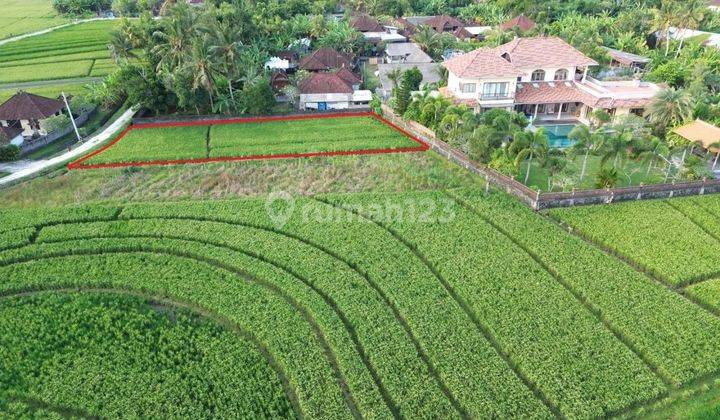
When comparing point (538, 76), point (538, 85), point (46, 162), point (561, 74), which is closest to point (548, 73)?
point (538, 76)

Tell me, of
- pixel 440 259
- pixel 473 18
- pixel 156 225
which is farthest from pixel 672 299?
pixel 473 18

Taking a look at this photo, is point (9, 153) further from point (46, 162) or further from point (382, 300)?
point (382, 300)

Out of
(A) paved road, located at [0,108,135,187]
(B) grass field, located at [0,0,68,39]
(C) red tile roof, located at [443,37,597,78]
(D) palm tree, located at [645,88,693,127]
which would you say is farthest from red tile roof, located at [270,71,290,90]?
(B) grass field, located at [0,0,68,39]

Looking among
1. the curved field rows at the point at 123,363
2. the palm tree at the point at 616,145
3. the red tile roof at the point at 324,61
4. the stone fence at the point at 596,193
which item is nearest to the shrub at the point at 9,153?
the curved field rows at the point at 123,363

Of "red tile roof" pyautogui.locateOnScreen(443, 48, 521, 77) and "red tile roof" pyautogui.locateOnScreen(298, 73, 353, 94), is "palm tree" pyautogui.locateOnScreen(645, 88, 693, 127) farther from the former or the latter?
"red tile roof" pyautogui.locateOnScreen(298, 73, 353, 94)

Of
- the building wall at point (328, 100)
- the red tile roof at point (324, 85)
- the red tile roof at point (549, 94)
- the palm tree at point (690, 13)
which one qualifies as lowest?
the building wall at point (328, 100)

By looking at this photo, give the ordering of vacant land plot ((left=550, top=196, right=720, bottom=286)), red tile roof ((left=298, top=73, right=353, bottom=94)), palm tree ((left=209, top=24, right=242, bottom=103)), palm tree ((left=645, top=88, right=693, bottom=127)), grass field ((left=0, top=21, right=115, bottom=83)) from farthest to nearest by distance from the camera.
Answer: grass field ((left=0, top=21, right=115, bottom=83)), red tile roof ((left=298, top=73, right=353, bottom=94)), palm tree ((left=209, top=24, right=242, bottom=103)), palm tree ((left=645, top=88, right=693, bottom=127)), vacant land plot ((left=550, top=196, right=720, bottom=286))

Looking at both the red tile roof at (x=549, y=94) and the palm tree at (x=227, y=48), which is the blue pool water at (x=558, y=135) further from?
the palm tree at (x=227, y=48)
